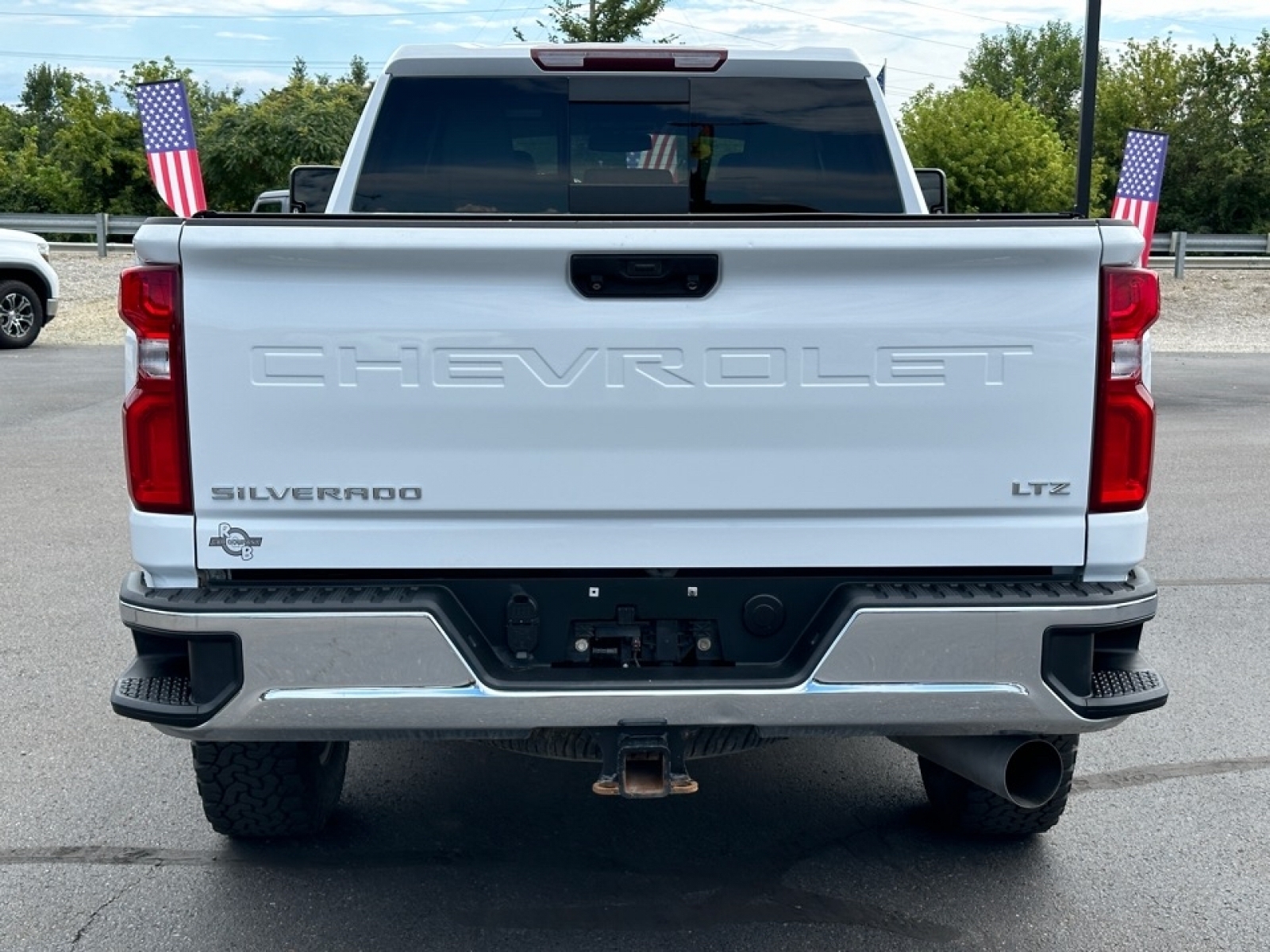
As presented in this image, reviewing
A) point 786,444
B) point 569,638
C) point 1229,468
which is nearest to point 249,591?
point 569,638

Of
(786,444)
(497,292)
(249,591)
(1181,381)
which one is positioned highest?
(497,292)

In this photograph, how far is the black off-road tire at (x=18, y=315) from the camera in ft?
60.5

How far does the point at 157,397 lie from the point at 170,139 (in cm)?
1358

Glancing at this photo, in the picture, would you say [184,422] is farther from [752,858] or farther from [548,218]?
[752,858]

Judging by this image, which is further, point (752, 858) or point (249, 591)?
point (752, 858)

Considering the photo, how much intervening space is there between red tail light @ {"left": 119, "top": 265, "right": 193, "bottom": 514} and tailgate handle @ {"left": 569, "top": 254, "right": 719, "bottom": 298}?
33.8 inches

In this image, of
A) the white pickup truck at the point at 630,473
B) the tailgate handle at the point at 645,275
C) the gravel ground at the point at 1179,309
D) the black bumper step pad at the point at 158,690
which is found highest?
the tailgate handle at the point at 645,275

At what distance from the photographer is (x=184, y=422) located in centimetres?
312

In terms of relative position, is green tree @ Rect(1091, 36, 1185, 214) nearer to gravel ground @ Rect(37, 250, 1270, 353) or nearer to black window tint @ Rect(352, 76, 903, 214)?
gravel ground @ Rect(37, 250, 1270, 353)

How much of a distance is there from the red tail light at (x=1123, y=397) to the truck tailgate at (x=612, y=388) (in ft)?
0.13

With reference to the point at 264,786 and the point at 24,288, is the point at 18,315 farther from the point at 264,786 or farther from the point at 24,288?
the point at 264,786

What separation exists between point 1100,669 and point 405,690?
157 centimetres

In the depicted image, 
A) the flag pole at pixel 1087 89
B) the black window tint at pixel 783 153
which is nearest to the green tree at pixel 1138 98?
the flag pole at pixel 1087 89

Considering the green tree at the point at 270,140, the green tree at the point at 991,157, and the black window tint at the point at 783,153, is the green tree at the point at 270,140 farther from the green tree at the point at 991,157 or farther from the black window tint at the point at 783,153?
the black window tint at the point at 783,153
